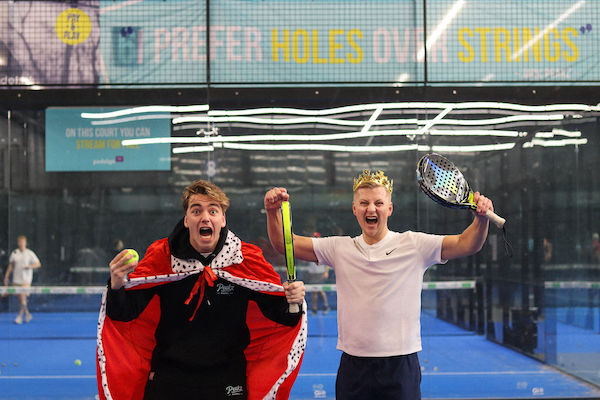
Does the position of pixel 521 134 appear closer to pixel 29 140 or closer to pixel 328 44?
pixel 328 44

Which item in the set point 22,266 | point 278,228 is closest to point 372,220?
point 278,228

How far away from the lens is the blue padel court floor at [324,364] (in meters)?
5.66

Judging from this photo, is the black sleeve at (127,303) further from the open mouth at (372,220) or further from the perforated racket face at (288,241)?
the open mouth at (372,220)

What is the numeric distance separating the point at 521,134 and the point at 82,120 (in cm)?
408

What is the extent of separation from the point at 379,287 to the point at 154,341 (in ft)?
3.61

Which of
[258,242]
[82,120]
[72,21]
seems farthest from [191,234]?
[72,21]

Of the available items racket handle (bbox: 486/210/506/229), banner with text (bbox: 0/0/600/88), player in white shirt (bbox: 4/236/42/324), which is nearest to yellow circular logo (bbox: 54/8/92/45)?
banner with text (bbox: 0/0/600/88)

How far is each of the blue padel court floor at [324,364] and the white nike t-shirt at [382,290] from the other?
2.70m

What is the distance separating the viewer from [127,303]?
111 inches

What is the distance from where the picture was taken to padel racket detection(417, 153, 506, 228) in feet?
10.0

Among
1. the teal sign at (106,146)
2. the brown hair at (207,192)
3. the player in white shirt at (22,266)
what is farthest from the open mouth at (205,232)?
the player in white shirt at (22,266)

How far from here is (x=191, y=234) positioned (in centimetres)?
284

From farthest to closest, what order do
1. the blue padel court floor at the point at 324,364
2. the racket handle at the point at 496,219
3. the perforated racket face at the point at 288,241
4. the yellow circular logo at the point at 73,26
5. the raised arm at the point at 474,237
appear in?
1. the yellow circular logo at the point at 73,26
2. the blue padel court floor at the point at 324,364
3. the raised arm at the point at 474,237
4. the racket handle at the point at 496,219
5. the perforated racket face at the point at 288,241

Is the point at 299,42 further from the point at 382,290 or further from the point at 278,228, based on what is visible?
the point at 382,290
